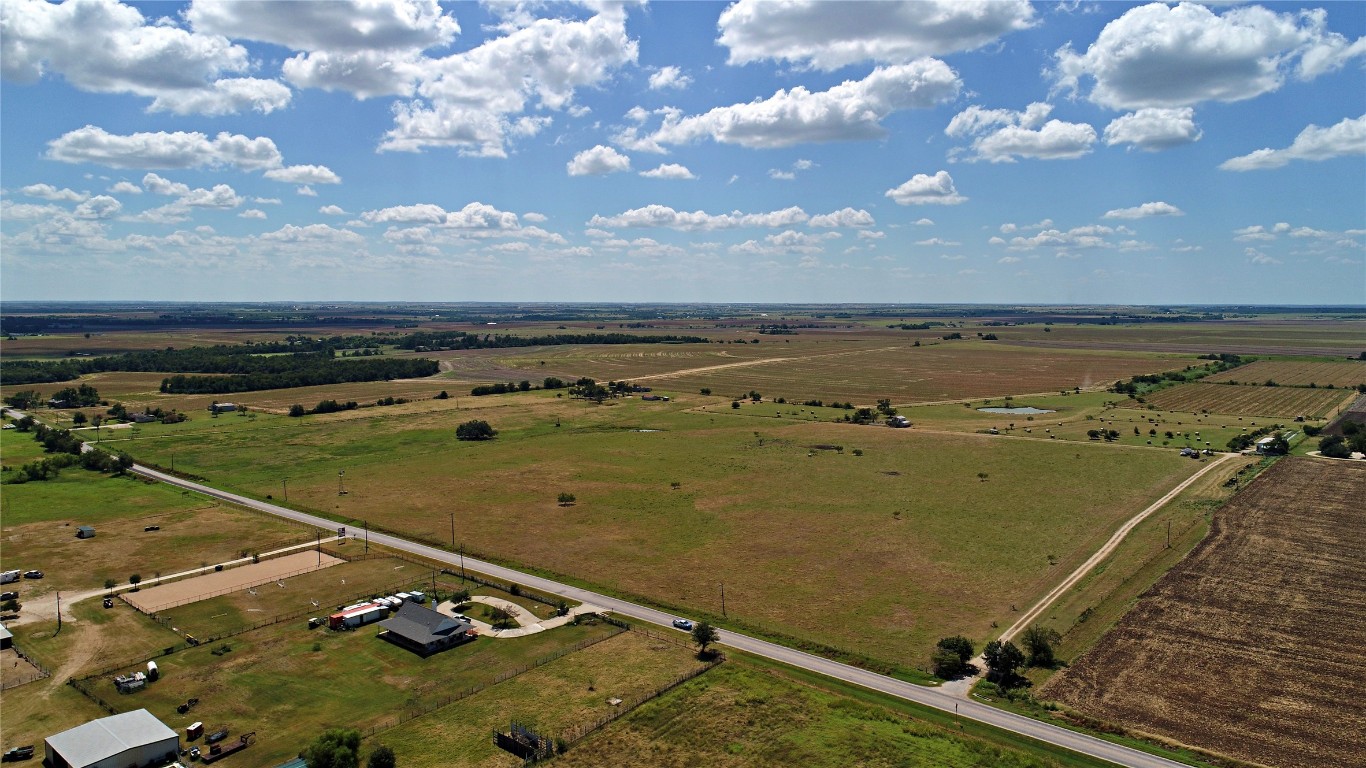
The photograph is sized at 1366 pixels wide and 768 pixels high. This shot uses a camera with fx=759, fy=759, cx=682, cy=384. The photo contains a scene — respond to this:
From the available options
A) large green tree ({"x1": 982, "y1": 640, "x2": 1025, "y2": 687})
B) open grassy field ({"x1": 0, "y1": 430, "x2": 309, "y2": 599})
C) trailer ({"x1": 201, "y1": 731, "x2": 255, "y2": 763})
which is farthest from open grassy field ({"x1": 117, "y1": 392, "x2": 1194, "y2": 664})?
trailer ({"x1": 201, "y1": 731, "x2": 255, "y2": 763})

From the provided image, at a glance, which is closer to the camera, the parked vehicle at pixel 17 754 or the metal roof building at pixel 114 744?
the metal roof building at pixel 114 744

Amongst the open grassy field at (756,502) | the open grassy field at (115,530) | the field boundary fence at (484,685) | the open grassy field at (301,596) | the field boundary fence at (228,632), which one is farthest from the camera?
the open grassy field at (115,530)

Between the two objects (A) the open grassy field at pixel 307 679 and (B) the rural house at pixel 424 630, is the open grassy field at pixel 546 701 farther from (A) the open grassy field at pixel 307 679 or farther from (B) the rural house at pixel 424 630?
(B) the rural house at pixel 424 630

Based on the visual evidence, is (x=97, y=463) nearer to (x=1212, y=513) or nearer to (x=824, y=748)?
(x=824, y=748)

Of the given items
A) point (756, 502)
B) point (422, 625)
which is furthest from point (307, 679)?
point (756, 502)

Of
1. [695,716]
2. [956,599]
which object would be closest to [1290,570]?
[956,599]

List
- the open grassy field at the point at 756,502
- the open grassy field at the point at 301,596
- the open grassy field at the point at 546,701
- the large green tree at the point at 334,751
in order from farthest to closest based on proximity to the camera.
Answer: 1. the open grassy field at the point at 756,502
2. the open grassy field at the point at 301,596
3. the open grassy field at the point at 546,701
4. the large green tree at the point at 334,751

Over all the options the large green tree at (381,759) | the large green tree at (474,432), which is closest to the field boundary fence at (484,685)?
the large green tree at (381,759)

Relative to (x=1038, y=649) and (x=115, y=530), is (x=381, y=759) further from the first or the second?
(x=115, y=530)

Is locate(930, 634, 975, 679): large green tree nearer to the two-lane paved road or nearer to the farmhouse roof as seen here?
the two-lane paved road
